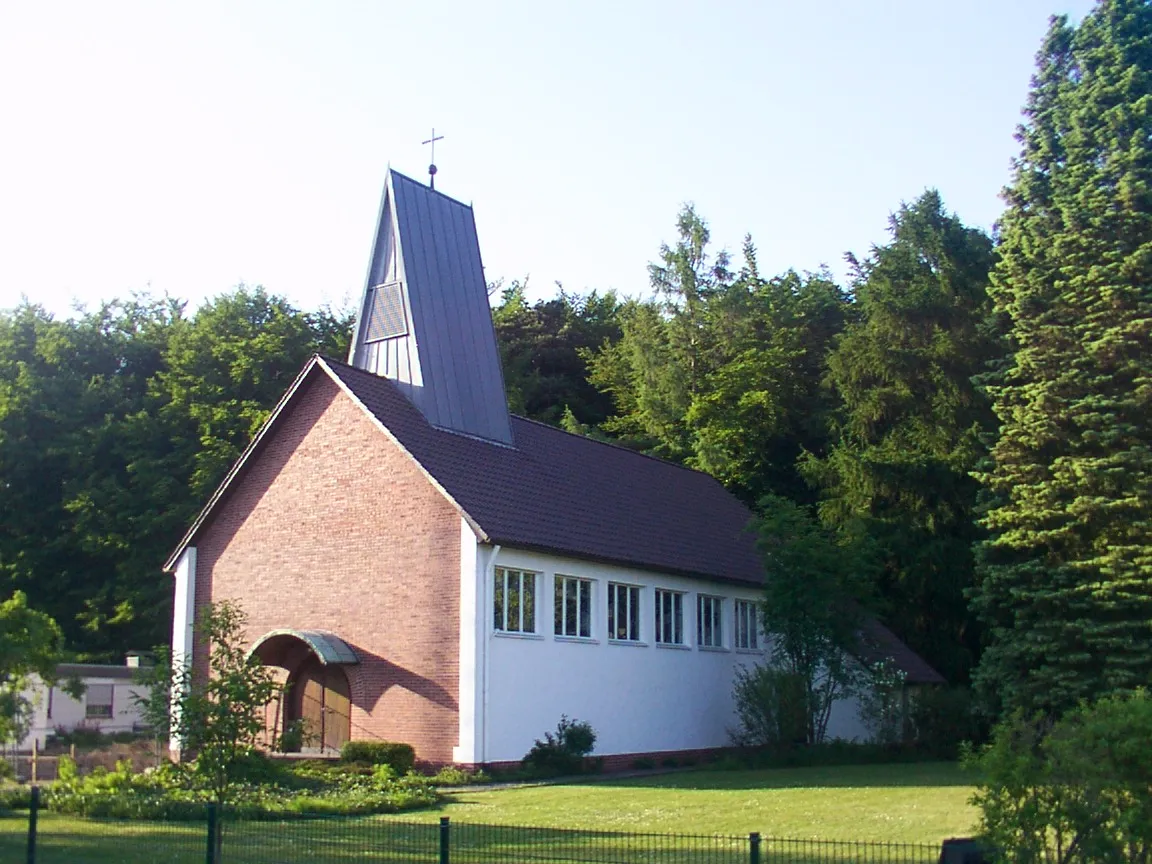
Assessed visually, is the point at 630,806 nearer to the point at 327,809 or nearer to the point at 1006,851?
the point at 327,809

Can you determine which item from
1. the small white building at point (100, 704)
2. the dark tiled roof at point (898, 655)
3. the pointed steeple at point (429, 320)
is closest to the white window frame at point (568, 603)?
the pointed steeple at point (429, 320)

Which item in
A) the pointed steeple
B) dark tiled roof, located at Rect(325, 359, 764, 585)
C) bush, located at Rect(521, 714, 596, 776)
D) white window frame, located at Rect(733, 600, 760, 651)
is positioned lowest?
bush, located at Rect(521, 714, 596, 776)

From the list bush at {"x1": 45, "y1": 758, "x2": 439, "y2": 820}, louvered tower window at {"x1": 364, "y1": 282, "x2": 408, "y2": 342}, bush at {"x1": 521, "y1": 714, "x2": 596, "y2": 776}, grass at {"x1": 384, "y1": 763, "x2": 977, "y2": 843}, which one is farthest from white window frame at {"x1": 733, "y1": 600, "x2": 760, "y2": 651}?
bush at {"x1": 45, "y1": 758, "x2": 439, "y2": 820}

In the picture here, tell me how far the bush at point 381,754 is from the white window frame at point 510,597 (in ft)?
9.88

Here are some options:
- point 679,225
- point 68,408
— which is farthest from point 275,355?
point 679,225

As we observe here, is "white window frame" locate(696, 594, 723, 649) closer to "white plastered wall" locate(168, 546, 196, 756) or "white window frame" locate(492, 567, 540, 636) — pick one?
"white window frame" locate(492, 567, 540, 636)

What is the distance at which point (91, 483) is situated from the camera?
48031 millimetres

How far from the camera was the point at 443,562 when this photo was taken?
2706cm

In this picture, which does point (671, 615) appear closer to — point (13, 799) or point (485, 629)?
point (485, 629)

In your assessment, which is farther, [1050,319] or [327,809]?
[1050,319]

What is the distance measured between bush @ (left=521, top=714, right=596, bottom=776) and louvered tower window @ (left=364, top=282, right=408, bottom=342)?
9.88 metres

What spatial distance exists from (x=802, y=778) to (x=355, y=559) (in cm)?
1038

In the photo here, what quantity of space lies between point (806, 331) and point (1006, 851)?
43.2 m

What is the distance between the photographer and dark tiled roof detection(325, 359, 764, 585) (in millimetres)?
28219
